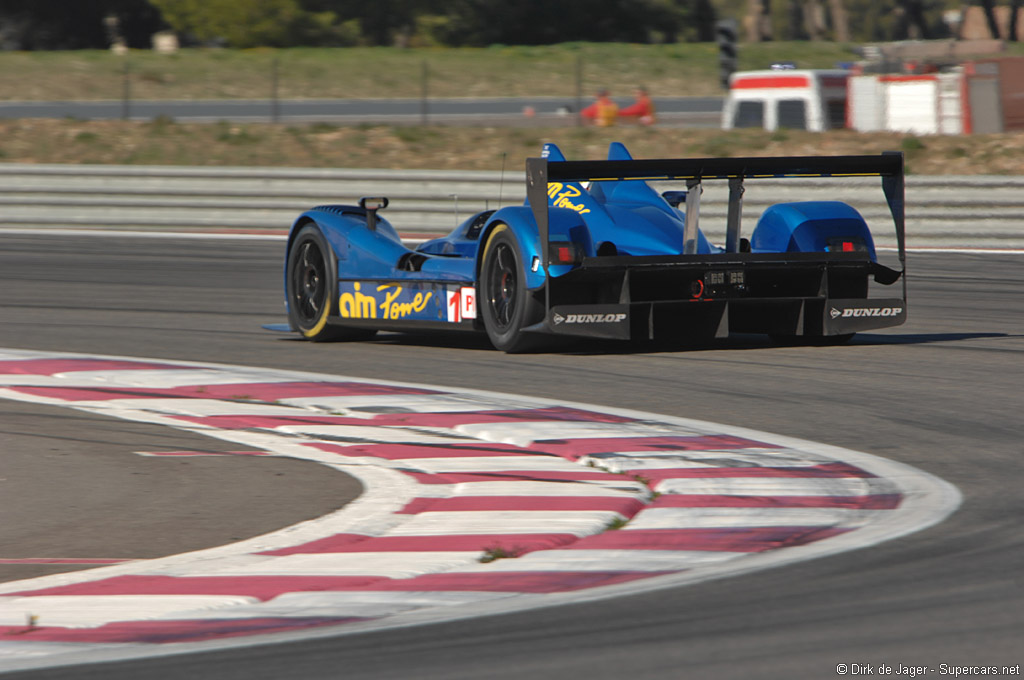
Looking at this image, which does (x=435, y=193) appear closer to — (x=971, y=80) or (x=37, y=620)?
(x=971, y=80)

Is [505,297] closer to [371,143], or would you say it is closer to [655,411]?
[655,411]

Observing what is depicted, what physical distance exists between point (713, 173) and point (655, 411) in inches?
84.4

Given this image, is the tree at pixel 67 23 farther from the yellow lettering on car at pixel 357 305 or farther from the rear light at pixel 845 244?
the rear light at pixel 845 244

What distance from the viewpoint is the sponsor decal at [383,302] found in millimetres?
9633

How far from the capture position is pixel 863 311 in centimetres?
915

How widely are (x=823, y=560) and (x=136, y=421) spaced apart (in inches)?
163

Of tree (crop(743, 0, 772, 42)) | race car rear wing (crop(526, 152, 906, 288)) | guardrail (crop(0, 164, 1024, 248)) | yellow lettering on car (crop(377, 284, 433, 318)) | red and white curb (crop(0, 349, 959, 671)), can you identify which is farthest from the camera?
tree (crop(743, 0, 772, 42))

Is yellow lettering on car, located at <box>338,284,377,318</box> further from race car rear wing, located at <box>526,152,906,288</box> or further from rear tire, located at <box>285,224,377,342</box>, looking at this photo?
race car rear wing, located at <box>526,152,906,288</box>

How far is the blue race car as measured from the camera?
343 inches

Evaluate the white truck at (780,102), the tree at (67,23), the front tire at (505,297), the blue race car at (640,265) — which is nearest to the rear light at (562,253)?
the blue race car at (640,265)

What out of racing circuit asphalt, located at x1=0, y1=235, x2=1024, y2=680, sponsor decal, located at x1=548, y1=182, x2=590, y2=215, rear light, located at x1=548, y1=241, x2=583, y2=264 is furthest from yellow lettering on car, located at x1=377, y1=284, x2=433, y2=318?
rear light, located at x1=548, y1=241, x2=583, y2=264

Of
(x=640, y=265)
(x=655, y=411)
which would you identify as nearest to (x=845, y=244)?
(x=640, y=265)

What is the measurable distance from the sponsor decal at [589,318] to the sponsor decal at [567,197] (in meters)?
0.77

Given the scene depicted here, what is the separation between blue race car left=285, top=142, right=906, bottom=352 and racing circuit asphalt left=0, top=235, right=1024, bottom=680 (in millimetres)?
243
